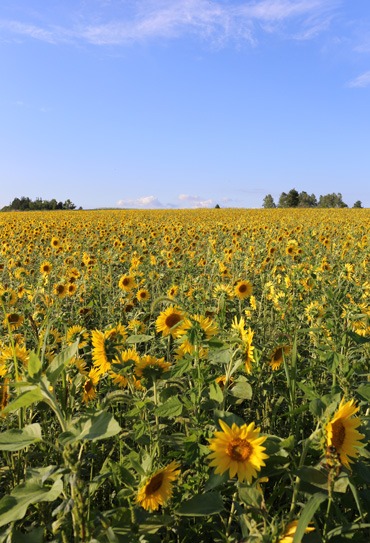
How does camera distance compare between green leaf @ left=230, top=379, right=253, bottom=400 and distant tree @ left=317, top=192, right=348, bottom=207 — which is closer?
green leaf @ left=230, top=379, right=253, bottom=400

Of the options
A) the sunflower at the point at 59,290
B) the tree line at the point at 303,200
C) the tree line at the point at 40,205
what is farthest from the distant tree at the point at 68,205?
the sunflower at the point at 59,290

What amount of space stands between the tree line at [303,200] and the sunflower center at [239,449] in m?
68.6

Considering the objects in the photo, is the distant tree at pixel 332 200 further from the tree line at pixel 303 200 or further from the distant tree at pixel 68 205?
the distant tree at pixel 68 205

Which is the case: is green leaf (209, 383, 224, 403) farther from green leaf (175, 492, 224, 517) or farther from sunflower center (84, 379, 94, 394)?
sunflower center (84, 379, 94, 394)

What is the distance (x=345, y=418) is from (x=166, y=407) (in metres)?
0.63

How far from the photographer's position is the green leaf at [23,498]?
1082mm

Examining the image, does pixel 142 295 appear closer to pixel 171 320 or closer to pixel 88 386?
pixel 171 320

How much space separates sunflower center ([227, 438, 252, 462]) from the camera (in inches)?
47.0

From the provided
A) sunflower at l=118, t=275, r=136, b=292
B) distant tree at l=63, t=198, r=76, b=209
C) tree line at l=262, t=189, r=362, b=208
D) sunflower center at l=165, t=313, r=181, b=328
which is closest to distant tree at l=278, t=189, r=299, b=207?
tree line at l=262, t=189, r=362, b=208

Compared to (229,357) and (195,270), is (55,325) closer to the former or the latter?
(229,357)

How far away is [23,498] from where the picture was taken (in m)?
1.14

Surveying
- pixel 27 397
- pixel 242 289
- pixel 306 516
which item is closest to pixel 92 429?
pixel 27 397

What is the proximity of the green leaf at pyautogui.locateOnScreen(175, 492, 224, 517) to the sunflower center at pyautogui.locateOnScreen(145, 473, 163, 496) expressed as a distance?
0.37 feet

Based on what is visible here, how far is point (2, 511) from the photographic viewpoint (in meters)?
1.12
